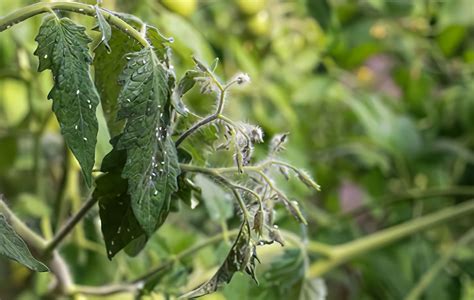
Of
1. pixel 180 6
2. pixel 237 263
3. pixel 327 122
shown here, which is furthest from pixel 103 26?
pixel 327 122

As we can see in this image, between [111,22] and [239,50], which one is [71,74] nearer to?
[111,22]

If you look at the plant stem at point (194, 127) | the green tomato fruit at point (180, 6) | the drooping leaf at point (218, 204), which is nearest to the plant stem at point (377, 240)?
the drooping leaf at point (218, 204)

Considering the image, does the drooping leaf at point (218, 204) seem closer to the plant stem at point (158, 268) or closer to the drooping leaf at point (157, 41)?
the plant stem at point (158, 268)

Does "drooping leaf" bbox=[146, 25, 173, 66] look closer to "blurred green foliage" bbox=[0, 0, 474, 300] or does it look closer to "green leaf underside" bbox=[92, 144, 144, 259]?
"green leaf underside" bbox=[92, 144, 144, 259]

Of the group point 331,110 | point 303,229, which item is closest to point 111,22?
point 303,229

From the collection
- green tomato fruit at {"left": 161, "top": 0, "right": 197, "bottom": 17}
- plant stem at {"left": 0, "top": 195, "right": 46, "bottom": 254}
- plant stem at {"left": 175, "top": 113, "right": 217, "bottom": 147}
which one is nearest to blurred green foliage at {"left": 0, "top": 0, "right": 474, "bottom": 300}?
green tomato fruit at {"left": 161, "top": 0, "right": 197, "bottom": 17}
